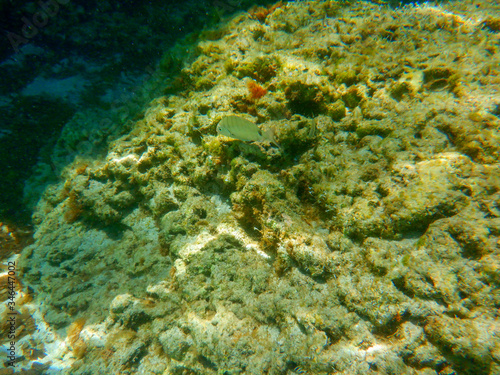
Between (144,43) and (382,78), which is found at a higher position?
(144,43)

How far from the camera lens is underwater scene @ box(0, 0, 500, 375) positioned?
6.40 feet

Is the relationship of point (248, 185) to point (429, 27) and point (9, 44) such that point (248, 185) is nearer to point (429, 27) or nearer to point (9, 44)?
point (429, 27)

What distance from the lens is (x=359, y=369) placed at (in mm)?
1822

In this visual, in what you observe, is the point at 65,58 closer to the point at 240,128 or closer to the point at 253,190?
the point at 240,128

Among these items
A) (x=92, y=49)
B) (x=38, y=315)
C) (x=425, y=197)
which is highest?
(x=92, y=49)

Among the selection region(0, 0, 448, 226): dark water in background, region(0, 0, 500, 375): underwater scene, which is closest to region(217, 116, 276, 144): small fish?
region(0, 0, 500, 375): underwater scene

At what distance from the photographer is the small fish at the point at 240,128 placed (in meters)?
2.42

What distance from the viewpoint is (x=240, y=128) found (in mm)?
2443

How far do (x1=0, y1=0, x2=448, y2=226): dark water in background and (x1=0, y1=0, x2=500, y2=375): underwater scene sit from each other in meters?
0.04

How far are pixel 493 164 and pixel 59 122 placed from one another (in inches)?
310

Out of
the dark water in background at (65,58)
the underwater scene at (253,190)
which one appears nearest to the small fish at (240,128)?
the underwater scene at (253,190)

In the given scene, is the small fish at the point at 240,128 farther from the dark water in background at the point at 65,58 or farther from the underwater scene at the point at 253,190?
the dark water in background at the point at 65,58

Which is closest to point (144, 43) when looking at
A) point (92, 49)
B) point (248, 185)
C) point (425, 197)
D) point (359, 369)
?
point (92, 49)

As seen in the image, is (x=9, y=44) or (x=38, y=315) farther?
(x=9, y=44)
